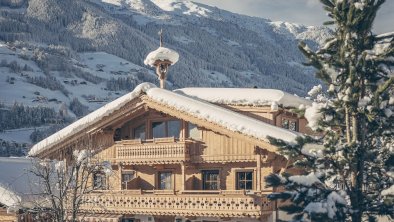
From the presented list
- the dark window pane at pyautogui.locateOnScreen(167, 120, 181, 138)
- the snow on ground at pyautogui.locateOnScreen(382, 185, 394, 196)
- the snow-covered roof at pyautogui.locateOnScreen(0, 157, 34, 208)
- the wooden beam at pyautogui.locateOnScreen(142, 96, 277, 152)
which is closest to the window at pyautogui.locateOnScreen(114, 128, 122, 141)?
the dark window pane at pyautogui.locateOnScreen(167, 120, 181, 138)

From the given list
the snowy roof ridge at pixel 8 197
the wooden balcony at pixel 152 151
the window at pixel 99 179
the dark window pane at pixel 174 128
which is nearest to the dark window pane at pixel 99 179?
the window at pixel 99 179

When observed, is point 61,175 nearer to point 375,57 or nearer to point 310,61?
point 310,61

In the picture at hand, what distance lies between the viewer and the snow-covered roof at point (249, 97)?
26.1 meters

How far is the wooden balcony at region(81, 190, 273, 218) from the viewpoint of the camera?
24250 millimetres

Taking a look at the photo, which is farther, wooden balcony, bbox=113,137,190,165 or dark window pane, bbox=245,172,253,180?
wooden balcony, bbox=113,137,190,165

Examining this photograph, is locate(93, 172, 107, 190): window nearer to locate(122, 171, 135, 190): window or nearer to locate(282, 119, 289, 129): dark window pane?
locate(122, 171, 135, 190): window

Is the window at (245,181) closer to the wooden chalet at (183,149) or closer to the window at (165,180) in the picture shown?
the wooden chalet at (183,149)

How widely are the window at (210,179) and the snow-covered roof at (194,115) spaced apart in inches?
115

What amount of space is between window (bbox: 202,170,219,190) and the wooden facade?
0.04 metres

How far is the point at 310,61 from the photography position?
16.4 metres

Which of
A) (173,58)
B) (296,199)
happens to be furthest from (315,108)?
(173,58)

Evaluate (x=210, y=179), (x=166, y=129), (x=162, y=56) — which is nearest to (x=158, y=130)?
(x=166, y=129)

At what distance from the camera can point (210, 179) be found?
88.9ft

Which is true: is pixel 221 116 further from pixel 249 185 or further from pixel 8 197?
pixel 8 197
